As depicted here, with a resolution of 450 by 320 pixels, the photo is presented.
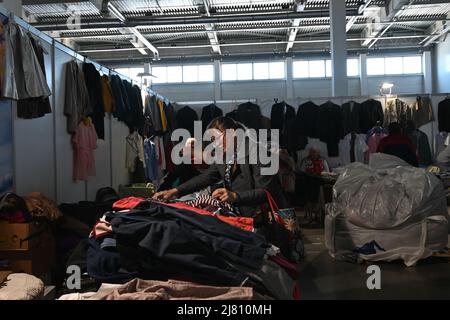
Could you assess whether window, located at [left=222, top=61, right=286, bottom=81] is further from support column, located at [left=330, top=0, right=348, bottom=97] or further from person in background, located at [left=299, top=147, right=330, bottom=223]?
person in background, located at [left=299, top=147, right=330, bottom=223]

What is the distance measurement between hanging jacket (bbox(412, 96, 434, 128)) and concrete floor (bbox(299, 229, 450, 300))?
4.35 metres

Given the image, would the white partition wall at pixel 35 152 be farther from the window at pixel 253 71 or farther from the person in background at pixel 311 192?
the window at pixel 253 71

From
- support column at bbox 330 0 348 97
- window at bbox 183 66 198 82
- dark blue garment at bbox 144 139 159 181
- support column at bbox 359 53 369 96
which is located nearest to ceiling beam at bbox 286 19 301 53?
support column at bbox 330 0 348 97

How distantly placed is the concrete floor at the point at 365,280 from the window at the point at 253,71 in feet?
35.8

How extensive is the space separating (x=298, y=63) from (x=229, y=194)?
1328 cm

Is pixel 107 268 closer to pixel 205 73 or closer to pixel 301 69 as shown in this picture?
pixel 205 73

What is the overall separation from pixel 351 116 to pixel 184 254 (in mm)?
6746

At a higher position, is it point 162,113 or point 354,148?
point 162,113

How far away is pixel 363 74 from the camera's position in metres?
13.9

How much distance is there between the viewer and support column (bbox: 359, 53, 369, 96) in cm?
1380

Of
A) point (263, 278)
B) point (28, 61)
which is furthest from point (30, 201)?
point (263, 278)

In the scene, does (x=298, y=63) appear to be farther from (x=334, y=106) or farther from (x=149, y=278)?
(x=149, y=278)

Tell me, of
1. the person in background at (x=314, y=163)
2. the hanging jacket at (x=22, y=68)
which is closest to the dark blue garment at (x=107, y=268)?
the hanging jacket at (x=22, y=68)

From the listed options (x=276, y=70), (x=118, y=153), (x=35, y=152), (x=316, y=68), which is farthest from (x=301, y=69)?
(x=35, y=152)
